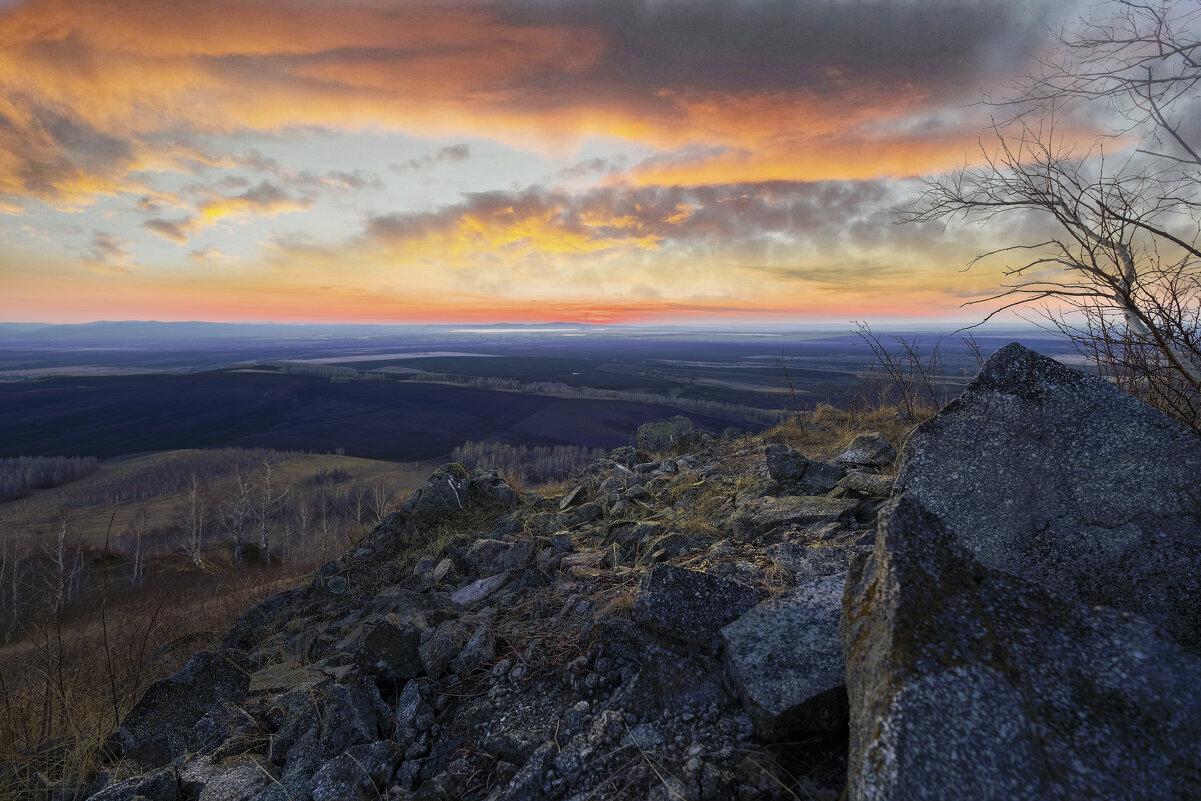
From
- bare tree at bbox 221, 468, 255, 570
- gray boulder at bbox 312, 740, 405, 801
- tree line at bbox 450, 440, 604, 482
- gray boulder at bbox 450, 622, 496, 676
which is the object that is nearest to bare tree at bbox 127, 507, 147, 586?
bare tree at bbox 221, 468, 255, 570

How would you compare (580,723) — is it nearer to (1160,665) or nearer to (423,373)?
(1160,665)

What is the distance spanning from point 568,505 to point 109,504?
85.6 metres

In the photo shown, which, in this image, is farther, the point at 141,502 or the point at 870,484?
the point at 141,502

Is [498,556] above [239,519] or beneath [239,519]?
above

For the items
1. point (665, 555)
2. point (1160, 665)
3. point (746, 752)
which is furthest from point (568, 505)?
point (1160, 665)

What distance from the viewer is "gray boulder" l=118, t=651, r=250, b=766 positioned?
3430 mm

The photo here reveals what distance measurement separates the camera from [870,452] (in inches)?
232

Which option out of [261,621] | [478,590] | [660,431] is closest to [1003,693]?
[478,590]

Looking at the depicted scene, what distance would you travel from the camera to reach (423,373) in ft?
568

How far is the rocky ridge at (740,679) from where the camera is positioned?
4.87 feet

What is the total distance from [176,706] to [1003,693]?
5.21 meters

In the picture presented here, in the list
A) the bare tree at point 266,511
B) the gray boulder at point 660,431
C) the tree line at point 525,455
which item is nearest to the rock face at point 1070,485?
the gray boulder at point 660,431

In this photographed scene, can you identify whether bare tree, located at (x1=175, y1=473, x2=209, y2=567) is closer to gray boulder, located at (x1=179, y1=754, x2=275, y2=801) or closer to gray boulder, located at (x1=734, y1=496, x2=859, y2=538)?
gray boulder, located at (x1=179, y1=754, x2=275, y2=801)

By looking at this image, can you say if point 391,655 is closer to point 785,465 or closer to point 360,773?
point 360,773
